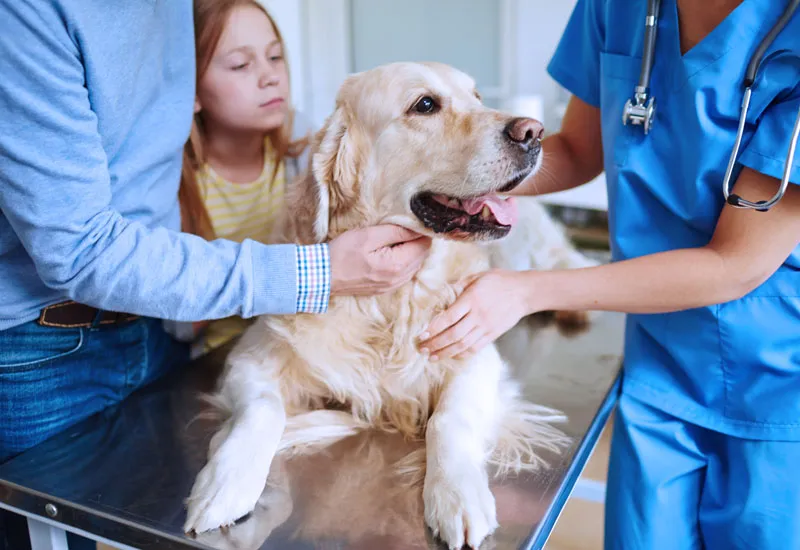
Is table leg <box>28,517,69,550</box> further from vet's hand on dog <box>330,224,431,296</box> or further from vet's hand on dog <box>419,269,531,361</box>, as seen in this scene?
vet's hand on dog <box>419,269,531,361</box>

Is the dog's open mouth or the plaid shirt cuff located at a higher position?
the dog's open mouth

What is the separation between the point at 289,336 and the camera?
1.27 metres

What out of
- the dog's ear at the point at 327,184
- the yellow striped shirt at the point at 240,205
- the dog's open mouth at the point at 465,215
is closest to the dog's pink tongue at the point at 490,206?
the dog's open mouth at the point at 465,215

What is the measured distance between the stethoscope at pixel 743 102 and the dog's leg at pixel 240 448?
0.76 meters

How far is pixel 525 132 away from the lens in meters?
1.15

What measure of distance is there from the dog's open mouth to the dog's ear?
0.14 metres

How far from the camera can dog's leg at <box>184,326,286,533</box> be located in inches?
35.8

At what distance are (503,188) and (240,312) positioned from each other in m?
0.49

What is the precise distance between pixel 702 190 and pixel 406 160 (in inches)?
19.9

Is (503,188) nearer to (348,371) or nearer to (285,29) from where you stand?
(348,371)

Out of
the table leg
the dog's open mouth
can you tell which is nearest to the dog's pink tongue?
the dog's open mouth

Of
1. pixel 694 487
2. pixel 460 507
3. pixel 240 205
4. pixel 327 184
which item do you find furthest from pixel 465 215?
pixel 240 205

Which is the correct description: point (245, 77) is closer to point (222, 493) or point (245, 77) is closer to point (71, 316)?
point (71, 316)

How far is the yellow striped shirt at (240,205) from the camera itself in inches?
68.2
